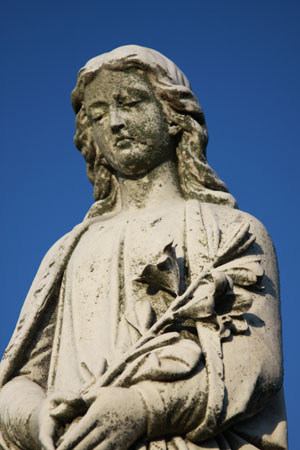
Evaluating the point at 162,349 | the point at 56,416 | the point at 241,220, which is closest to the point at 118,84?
the point at 241,220

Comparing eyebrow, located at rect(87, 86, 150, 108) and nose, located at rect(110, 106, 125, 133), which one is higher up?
eyebrow, located at rect(87, 86, 150, 108)

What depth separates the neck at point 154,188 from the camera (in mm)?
8289

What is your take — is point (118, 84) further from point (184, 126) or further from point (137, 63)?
point (184, 126)

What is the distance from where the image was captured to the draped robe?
6504 mm

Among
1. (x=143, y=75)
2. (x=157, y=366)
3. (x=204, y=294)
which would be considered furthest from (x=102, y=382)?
(x=143, y=75)

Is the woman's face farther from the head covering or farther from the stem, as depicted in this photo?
the stem

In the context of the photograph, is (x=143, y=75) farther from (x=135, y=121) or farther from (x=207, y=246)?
(x=207, y=246)

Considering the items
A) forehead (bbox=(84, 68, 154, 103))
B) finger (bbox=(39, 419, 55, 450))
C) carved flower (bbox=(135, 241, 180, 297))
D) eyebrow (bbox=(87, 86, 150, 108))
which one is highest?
forehead (bbox=(84, 68, 154, 103))

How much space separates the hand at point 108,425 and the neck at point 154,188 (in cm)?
231

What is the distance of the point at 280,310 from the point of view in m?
7.57

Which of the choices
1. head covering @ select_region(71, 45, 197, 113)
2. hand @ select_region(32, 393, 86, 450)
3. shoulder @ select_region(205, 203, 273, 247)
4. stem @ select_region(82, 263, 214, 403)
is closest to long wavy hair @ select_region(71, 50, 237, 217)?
head covering @ select_region(71, 45, 197, 113)

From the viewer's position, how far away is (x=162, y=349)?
6.65 meters

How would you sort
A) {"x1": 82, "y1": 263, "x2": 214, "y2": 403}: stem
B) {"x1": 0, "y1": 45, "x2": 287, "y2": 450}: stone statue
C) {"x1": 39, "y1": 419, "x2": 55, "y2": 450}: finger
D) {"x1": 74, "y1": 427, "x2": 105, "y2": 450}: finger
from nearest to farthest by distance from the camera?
{"x1": 74, "y1": 427, "x2": 105, "y2": 450}: finger, {"x1": 39, "y1": 419, "x2": 55, "y2": 450}: finger, {"x1": 0, "y1": 45, "x2": 287, "y2": 450}: stone statue, {"x1": 82, "y1": 263, "x2": 214, "y2": 403}: stem

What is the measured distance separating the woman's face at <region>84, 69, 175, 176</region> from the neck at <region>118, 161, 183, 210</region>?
0.21 ft
